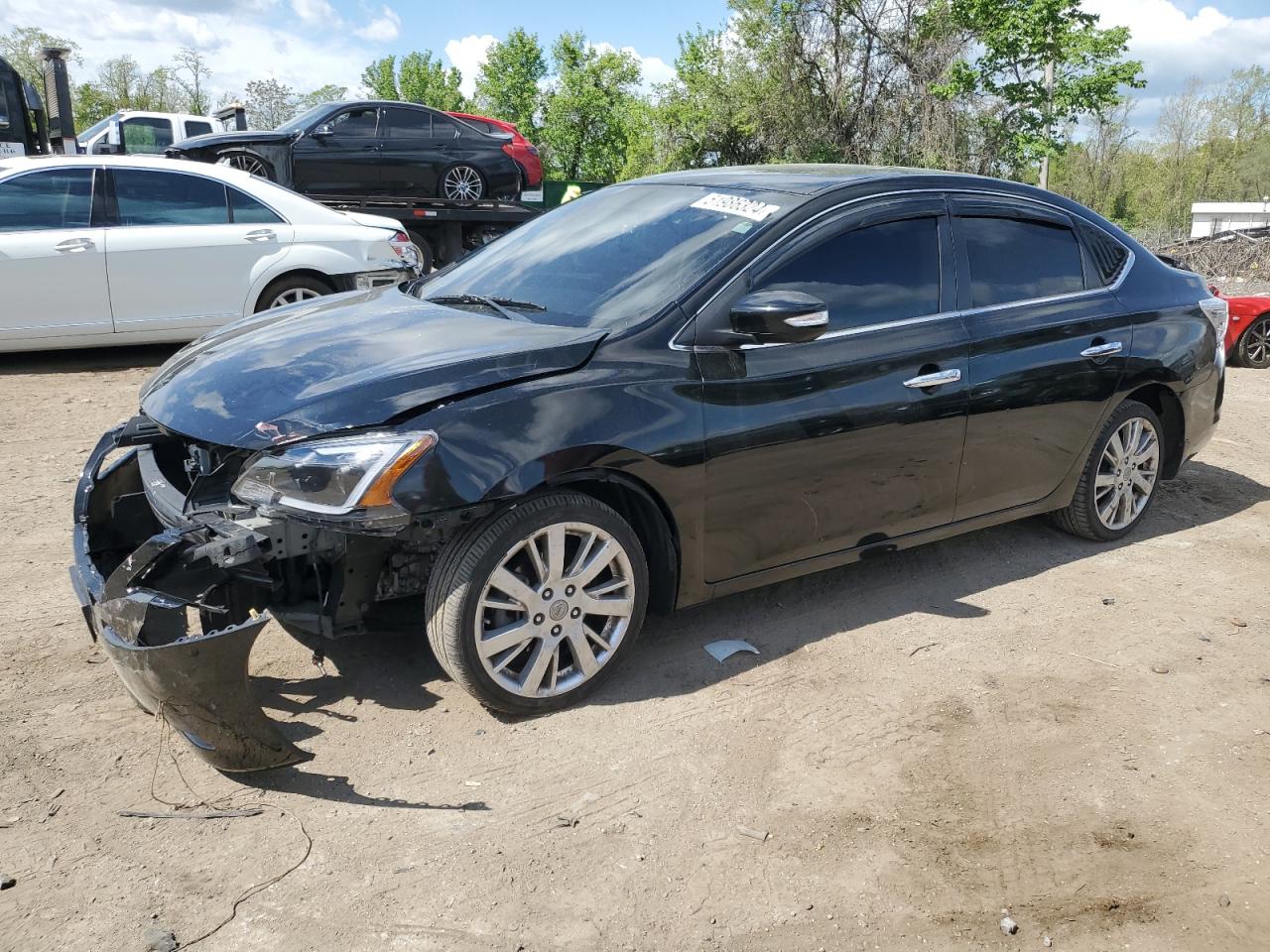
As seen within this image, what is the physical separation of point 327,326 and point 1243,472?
6051mm

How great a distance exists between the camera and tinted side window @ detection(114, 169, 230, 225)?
852cm

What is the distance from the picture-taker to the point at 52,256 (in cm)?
820

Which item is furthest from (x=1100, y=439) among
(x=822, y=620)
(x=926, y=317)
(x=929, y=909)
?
(x=929, y=909)

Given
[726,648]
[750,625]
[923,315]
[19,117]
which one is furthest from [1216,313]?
[19,117]

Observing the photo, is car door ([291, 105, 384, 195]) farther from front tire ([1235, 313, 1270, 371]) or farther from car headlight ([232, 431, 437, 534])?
car headlight ([232, 431, 437, 534])

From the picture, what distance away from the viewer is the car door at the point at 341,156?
41.8ft

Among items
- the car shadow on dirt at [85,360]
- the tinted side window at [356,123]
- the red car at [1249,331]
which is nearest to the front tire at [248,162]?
the tinted side window at [356,123]

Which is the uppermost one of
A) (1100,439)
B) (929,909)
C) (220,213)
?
(220,213)

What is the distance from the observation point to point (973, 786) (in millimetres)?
3395

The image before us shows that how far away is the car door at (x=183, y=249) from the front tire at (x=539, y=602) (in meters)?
6.20

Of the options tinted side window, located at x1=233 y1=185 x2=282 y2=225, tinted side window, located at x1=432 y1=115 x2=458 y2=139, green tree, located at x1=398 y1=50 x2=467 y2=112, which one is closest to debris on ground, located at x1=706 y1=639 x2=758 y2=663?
tinted side window, located at x1=233 y1=185 x2=282 y2=225

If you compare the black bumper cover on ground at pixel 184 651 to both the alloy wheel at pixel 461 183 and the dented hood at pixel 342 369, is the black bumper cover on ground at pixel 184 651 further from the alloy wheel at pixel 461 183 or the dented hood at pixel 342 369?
the alloy wheel at pixel 461 183

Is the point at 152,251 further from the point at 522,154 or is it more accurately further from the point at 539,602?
the point at 522,154

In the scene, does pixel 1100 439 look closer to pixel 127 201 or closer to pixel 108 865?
pixel 108 865
